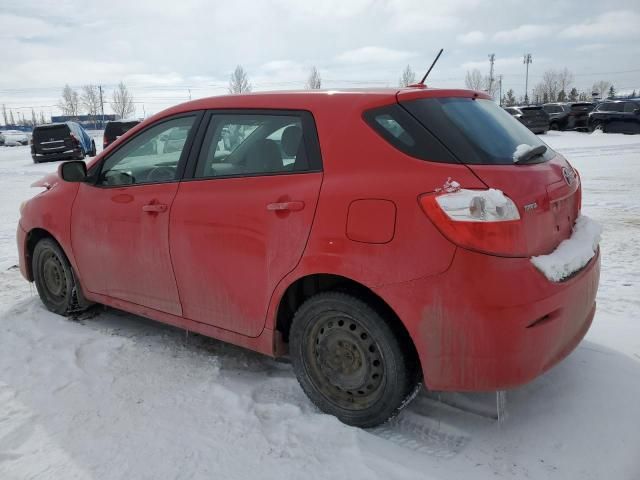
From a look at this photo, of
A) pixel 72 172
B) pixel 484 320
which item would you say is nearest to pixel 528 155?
pixel 484 320

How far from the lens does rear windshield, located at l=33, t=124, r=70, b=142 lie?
69.6 feet

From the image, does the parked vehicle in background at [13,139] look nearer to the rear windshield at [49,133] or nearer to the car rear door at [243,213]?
the rear windshield at [49,133]

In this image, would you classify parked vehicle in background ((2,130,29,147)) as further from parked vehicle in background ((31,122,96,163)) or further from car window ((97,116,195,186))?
car window ((97,116,195,186))

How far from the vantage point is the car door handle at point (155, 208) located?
339 cm

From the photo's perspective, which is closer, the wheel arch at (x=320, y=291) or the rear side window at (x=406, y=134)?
the rear side window at (x=406, y=134)

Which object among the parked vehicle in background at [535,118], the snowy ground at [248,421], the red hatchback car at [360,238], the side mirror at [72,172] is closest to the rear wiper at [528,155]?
the red hatchback car at [360,238]

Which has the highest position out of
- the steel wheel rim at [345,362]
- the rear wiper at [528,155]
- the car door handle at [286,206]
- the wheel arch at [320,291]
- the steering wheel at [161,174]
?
the rear wiper at [528,155]

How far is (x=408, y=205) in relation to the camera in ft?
7.88

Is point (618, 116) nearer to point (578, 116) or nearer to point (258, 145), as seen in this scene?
point (578, 116)

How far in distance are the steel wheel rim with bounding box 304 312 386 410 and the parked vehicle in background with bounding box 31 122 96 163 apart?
21.4m

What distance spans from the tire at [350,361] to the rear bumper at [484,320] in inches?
5.9

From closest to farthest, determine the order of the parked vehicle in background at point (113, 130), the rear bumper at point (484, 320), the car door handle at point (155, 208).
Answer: the rear bumper at point (484, 320) → the car door handle at point (155, 208) → the parked vehicle in background at point (113, 130)

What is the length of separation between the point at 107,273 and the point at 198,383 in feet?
3.94

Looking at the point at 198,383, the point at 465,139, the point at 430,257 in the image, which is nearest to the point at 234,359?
the point at 198,383
